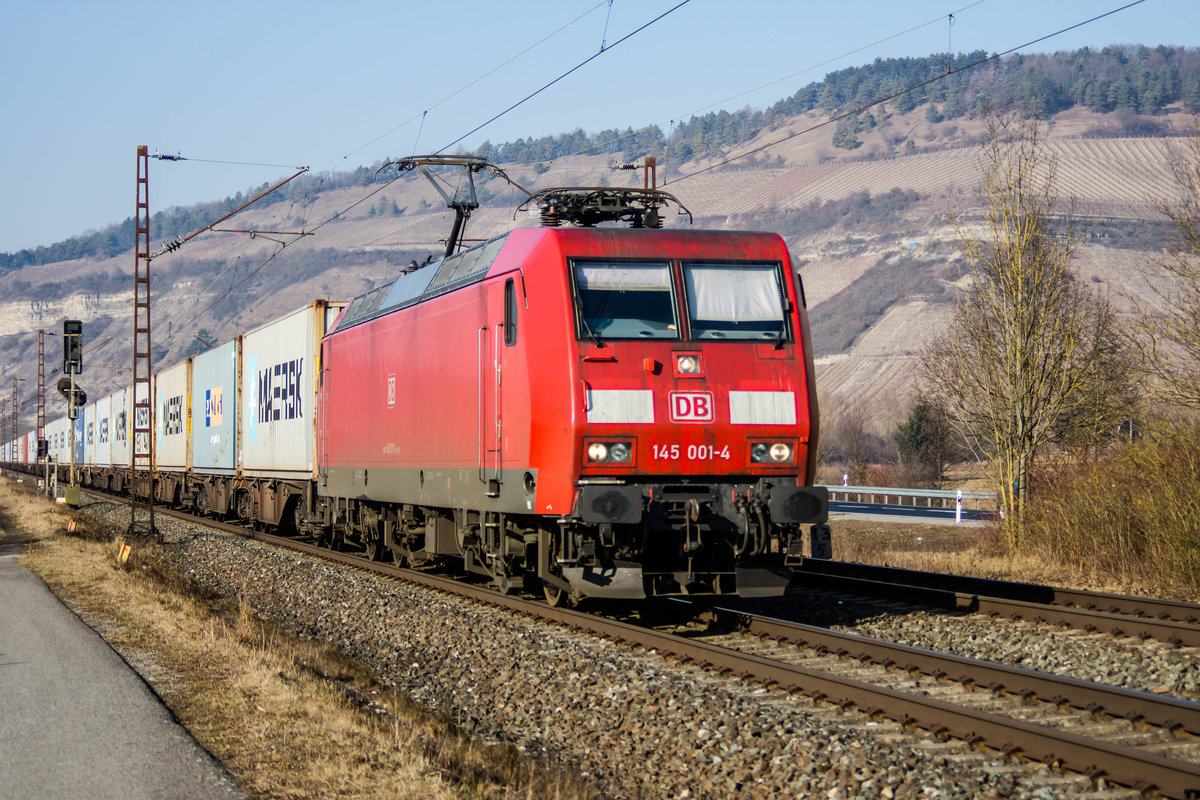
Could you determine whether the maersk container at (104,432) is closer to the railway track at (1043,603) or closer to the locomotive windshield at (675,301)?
the railway track at (1043,603)

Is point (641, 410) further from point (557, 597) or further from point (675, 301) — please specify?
point (557, 597)

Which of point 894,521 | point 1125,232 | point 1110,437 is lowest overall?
point 894,521

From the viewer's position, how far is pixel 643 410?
1058 cm

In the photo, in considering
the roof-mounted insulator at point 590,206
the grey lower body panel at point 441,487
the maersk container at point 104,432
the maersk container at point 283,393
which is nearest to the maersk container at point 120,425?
the maersk container at point 104,432

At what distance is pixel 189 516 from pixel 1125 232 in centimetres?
14468

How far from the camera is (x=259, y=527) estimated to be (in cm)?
2758

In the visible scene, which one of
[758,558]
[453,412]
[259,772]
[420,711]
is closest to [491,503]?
[453,412]

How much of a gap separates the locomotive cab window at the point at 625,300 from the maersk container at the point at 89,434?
4902cm

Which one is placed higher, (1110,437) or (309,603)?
(1110,437)

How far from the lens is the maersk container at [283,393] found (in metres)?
21.2

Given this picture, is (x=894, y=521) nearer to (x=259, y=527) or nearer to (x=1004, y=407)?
(x=1004, y=407)

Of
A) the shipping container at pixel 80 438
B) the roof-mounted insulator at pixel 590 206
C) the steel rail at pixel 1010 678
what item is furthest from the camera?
the shipping container at pixel 80 438

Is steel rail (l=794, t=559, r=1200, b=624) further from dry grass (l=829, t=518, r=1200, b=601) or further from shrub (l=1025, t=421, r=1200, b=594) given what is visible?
dry grass (l=829, t=518, r=1200, b=601)

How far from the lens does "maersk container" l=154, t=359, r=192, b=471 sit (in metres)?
34.1
